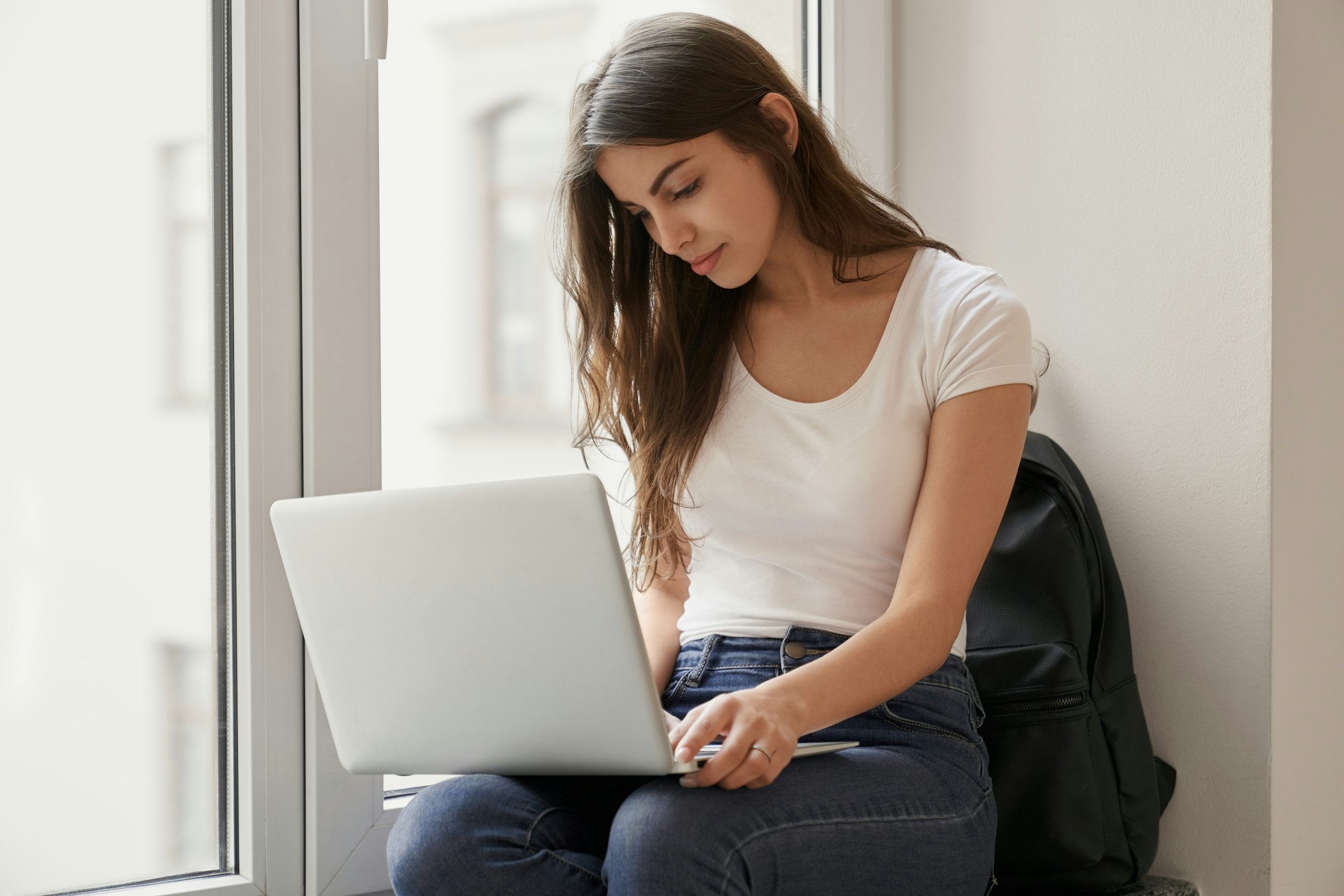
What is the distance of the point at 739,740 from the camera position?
772 mm

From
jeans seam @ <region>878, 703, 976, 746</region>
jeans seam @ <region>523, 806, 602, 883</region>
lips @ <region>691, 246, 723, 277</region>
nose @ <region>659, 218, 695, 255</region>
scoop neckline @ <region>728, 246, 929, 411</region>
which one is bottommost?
jeans seam @ <region>523, 806, 602, 883</region>

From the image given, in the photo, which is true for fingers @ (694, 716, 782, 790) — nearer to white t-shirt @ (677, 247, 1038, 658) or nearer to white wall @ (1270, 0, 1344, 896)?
white t-shirt @ (677, 247, 1038, 658)

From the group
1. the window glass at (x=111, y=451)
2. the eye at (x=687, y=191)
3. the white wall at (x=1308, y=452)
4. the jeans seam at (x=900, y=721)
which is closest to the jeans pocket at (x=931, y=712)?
the jeans seam at (x=900, y=721)

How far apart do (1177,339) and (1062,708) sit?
39 centimetres

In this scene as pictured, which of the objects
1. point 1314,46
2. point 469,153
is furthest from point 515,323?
point 1314,46

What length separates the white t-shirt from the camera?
38.6 inches

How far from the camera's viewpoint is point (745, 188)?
3.45 ft

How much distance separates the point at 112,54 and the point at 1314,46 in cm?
116

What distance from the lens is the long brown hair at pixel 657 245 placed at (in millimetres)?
1015

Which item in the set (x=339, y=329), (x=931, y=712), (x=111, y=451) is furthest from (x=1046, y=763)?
(x=111, y=451)

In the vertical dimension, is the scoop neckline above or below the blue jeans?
above

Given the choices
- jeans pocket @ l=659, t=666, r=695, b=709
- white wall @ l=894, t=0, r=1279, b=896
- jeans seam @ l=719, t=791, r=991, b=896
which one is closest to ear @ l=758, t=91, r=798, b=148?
white wall @ l=894, t=0, r=1279, b=896

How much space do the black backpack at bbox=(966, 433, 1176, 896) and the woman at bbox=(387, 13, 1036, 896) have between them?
110 mm

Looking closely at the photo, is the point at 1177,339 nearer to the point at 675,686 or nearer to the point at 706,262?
the point at 706,262
